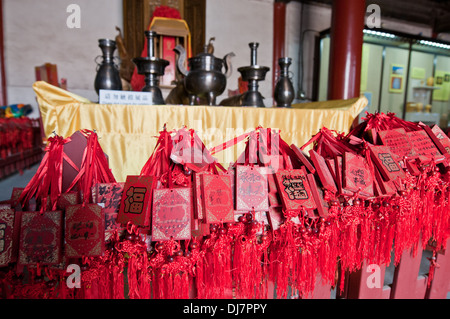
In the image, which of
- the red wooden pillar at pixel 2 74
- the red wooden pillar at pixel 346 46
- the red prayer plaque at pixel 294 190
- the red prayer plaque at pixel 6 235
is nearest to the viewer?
the red prayer plaque at pixel 6 235

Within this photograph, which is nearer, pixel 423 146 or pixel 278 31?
pixel 423 146

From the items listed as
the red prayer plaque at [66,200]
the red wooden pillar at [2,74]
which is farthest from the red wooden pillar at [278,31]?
the red prayer plaque at [66,200]

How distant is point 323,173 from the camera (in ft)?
2.13

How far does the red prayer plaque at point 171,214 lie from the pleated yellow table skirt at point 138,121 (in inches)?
40.8

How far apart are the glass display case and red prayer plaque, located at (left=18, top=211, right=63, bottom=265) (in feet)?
18.2

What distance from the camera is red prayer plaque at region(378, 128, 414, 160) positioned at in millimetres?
772

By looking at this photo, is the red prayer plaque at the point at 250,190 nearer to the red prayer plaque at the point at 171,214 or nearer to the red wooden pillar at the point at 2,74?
the red prayer plaque at the point at 171,214

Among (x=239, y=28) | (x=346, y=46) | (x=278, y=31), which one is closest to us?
(x=346, y=46)

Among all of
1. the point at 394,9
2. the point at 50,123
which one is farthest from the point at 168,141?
the point at 394,9

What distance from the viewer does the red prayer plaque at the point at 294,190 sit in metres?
0.59

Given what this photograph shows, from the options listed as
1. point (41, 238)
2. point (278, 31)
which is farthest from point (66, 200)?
point (278, 31)

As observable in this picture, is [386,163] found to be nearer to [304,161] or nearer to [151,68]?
[304,161]

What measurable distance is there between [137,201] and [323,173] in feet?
1.41
